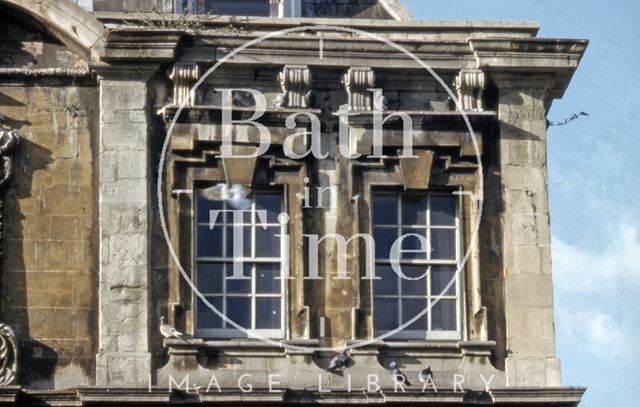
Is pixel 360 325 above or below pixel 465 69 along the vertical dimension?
below

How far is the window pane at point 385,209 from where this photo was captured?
3572 centimetres

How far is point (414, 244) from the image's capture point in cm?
3562

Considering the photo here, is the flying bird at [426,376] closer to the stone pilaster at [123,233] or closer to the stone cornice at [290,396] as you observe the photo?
the stone cornice at [290,396]

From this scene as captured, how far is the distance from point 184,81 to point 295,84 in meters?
1.49

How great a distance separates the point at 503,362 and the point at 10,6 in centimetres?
814

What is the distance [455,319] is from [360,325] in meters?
1.31

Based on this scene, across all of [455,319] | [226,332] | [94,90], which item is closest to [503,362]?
[455,319]

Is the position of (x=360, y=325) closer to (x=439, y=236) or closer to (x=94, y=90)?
(x=439, y=236)

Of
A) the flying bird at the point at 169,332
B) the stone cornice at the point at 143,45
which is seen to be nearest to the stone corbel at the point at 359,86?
the stone cornice at the point at 143,45

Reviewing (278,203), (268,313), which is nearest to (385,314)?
(268,313)

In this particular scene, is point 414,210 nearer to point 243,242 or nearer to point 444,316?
point 444,316

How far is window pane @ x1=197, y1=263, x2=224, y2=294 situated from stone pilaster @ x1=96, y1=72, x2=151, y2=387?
2.46 feet

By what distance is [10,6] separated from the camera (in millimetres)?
35781

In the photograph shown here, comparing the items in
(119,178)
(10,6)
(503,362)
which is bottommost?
(503,362)
